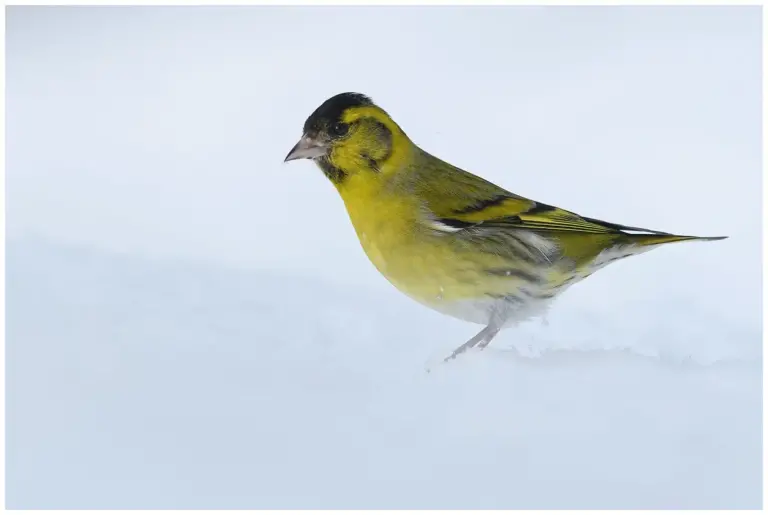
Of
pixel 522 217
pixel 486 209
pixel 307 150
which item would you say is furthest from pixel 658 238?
pixel 307 150

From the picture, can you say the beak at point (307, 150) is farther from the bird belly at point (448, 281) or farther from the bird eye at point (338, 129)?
the bird belly at point (448, 281)

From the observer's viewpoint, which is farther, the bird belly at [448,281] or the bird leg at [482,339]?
the bird leg at [482,339]

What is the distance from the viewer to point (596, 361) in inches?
162

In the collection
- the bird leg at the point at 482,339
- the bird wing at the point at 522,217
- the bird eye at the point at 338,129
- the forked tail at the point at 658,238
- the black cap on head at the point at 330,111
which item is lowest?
the bird leg at the point at 482,339

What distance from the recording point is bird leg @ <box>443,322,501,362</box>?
4.29 metres

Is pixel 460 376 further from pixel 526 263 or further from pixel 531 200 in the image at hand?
pixel 531 200

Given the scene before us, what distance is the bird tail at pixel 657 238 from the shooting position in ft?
13.9

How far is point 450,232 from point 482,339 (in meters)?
0.47

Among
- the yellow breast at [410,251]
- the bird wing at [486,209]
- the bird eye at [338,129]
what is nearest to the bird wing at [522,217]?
the bird wing at [486,209]

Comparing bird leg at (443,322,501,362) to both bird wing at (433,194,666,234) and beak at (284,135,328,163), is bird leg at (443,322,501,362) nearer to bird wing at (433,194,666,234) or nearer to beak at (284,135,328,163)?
bird wing at (433,194,666,234)

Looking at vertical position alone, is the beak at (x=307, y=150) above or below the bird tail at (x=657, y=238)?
above

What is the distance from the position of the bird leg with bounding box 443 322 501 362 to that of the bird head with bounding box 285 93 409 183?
76 cm

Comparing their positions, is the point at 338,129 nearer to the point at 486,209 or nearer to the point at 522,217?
the point at 486,209

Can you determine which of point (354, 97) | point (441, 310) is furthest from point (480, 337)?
point (354, 97)
